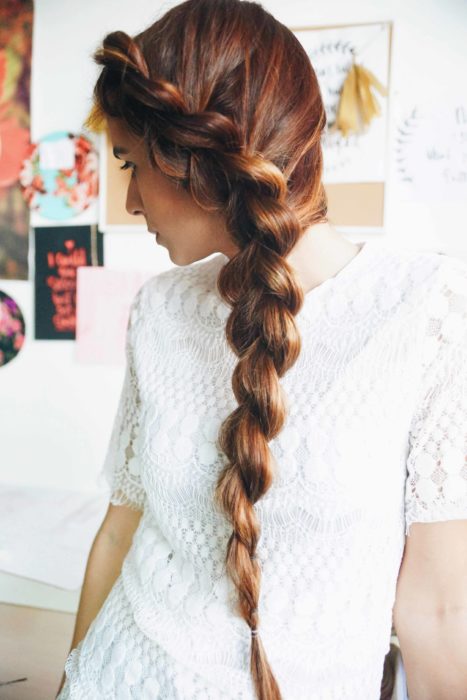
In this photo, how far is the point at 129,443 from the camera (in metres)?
0.67

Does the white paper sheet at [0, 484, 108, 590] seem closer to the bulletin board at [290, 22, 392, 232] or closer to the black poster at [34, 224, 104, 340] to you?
the black poster at [34, 224, 104, 340]

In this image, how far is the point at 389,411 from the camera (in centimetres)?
49

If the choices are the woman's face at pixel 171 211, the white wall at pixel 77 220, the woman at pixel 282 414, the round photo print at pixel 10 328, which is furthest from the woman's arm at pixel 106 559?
the round photo print at pixel 10 328

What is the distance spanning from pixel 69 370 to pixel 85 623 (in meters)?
0.55

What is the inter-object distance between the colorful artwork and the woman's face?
2.05 feet

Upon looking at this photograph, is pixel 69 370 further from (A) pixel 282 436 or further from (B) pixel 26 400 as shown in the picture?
(A) pixel 282 436

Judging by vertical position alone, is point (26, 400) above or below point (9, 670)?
above

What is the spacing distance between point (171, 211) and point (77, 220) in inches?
23.0

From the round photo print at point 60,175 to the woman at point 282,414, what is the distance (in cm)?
54

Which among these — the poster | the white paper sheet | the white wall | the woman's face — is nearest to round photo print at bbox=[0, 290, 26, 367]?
the white wall

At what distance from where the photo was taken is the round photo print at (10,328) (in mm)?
1145

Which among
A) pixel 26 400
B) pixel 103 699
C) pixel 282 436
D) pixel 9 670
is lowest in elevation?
pixel 9 670

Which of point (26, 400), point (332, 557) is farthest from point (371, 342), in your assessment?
point (26, 400)

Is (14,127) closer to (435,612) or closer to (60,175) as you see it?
(60,175)
